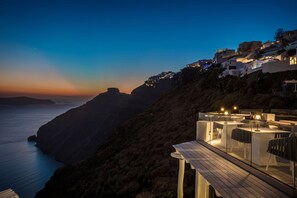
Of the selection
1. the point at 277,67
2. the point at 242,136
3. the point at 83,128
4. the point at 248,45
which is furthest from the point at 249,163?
the point at 83,128

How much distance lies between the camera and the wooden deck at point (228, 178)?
12.9ft

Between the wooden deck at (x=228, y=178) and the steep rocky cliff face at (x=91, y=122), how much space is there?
106060 millimetres

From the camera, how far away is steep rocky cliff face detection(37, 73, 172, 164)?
387 ft

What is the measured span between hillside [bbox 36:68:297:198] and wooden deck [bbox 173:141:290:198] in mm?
4854

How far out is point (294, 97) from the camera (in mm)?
23562

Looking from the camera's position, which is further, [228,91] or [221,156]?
[228,91]

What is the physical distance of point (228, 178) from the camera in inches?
188

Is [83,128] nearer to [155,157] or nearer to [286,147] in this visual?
[155,157]

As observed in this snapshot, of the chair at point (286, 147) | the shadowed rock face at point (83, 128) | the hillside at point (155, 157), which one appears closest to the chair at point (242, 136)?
the chair at point (286, 147)

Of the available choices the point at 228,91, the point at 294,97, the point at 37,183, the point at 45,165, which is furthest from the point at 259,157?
Answer: the point at 45,165

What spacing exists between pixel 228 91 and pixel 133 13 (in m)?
23.7

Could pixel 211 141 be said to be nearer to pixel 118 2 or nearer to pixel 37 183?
pixel 118 2

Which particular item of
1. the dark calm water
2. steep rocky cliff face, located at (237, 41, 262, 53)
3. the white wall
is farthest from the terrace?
steep rocky cliff face, located at (237, 41, 262, 53)

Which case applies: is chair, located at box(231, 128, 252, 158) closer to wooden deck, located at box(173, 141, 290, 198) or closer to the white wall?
wooden deck, located at box(173, 141, 290, 198)
